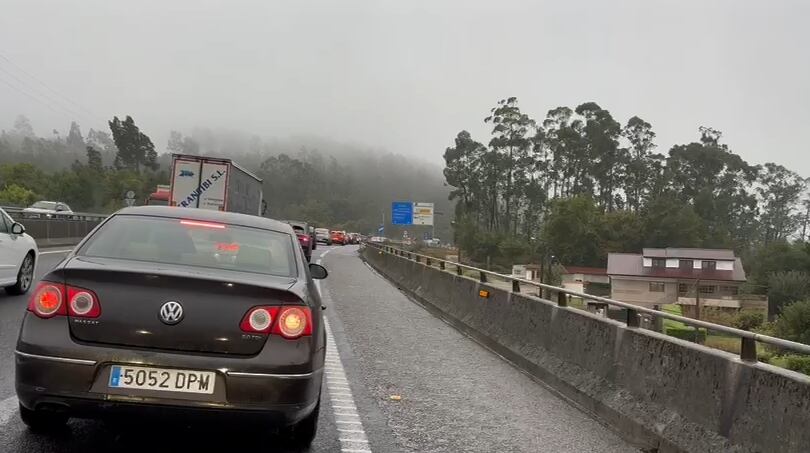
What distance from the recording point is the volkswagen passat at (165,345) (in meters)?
3.51

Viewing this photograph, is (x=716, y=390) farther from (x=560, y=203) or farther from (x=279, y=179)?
(x=279, y=179)

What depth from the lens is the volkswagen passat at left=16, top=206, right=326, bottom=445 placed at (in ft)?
11.5

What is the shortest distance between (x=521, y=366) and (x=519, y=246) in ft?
293

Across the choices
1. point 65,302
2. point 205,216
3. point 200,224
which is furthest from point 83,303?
point 205,216

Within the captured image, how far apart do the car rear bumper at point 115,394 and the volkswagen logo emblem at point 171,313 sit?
223 millimetres

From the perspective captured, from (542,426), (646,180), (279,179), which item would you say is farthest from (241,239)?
(279,179)

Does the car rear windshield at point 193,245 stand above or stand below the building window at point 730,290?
above

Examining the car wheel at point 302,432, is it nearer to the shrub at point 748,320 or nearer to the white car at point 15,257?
the white car at point 15,257

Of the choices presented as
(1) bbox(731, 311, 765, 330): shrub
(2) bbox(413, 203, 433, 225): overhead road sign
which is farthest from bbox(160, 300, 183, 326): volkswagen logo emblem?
(2) bbox(413, 203, 433, 225): overhead road sign

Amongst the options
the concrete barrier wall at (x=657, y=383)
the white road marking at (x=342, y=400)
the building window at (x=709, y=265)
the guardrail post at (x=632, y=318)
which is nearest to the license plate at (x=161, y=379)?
→ the white road marking at (x=342, y=400)

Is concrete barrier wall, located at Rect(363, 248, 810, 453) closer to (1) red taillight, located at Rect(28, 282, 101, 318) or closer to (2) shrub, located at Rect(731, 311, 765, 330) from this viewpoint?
(1) red taillight, located at Rect(28, 282, 101, 318)

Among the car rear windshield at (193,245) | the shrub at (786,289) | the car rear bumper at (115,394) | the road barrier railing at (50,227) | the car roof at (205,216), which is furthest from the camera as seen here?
the shrub at (786,289)

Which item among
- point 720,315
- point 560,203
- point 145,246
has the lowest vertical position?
point 720,315

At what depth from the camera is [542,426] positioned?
534 centimetres
